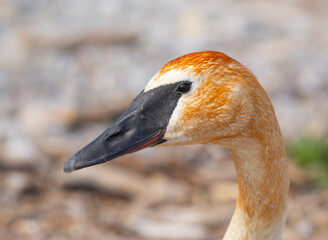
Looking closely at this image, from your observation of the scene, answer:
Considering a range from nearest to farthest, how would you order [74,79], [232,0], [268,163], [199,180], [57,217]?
[268,163]
[57,217]
[199,180]
[74,79]
[232,0]

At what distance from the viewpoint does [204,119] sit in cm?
198

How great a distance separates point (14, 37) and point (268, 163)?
3.96 metres

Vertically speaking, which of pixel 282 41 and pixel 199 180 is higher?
pixel 282 41

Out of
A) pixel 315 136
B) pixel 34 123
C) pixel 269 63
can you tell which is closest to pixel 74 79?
pixel 34 123

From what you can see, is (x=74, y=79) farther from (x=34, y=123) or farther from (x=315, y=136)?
(x=315, y=136)

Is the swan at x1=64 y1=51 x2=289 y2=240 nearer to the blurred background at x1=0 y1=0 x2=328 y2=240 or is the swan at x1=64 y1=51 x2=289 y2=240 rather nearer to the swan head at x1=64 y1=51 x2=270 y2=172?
the swan head at x1=64 y1=51 x2=270 y2=172

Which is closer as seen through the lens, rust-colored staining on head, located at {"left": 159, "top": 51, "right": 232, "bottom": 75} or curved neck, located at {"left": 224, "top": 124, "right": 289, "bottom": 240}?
rust-colored staining on head, located at {"left": 159, "top": 51, "right": 232, "bottom": 75}

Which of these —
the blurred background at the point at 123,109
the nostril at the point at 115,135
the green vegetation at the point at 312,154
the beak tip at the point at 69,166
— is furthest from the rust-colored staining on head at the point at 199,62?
the green vegetation at the point at 312,154

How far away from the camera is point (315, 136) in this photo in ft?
15.2

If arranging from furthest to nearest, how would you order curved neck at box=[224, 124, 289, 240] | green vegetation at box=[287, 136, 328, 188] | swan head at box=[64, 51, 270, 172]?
green vegetation at box=[287, 136, 328, 188] → curved neck at box=[224, 124, 289, 240] → swan head at box=[64, 51, 270, 172]

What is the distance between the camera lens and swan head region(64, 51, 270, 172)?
1954 mm

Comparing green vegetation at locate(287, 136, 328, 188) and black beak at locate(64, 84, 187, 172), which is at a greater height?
green vegetation at locate(287, 136, 328, 188)

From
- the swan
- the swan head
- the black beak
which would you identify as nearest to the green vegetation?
the swan

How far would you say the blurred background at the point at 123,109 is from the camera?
4.21 m
